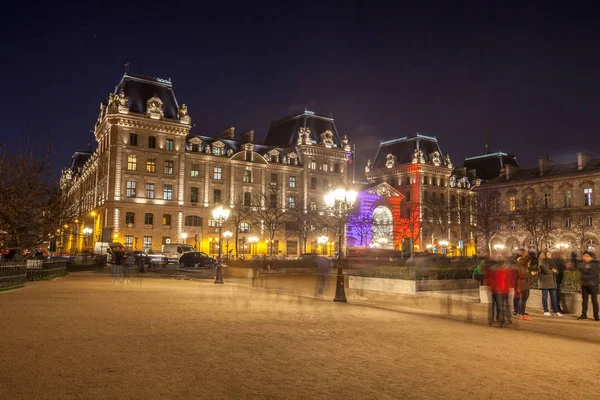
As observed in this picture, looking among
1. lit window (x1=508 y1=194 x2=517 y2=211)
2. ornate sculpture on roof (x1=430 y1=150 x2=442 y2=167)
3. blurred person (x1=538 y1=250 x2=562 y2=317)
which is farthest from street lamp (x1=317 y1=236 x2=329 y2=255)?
blurred person (x1=538 y1=250 x2=562 y2=317)

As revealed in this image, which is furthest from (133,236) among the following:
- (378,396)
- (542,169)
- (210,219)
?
(378,396)

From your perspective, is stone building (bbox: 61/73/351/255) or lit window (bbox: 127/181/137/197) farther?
lit window (bbox: 127/181/137/197)

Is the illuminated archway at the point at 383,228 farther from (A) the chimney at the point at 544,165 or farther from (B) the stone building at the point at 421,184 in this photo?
(A) the chimney at the point at 544,165

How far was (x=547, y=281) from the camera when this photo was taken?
17.1 meters

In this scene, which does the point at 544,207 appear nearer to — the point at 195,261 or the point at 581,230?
the point at 581,230

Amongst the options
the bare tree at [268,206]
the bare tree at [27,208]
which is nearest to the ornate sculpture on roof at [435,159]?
the bare tree at [268,206]

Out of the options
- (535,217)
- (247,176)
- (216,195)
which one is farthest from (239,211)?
(535,217)

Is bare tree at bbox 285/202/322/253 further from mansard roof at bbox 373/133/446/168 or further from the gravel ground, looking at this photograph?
the gravel ground

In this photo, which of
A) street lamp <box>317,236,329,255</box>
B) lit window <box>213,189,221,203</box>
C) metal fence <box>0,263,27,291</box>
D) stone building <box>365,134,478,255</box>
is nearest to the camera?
metal fence <box>0,263,27,291</box>

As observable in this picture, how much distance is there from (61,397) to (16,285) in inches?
763

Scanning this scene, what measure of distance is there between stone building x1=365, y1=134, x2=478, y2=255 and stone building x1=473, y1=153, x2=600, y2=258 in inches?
724

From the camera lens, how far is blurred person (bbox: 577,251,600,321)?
15.9 meters

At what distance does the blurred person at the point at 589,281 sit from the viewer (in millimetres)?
15883

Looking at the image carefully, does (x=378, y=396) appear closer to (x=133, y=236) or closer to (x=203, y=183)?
(x=133, y=236)
